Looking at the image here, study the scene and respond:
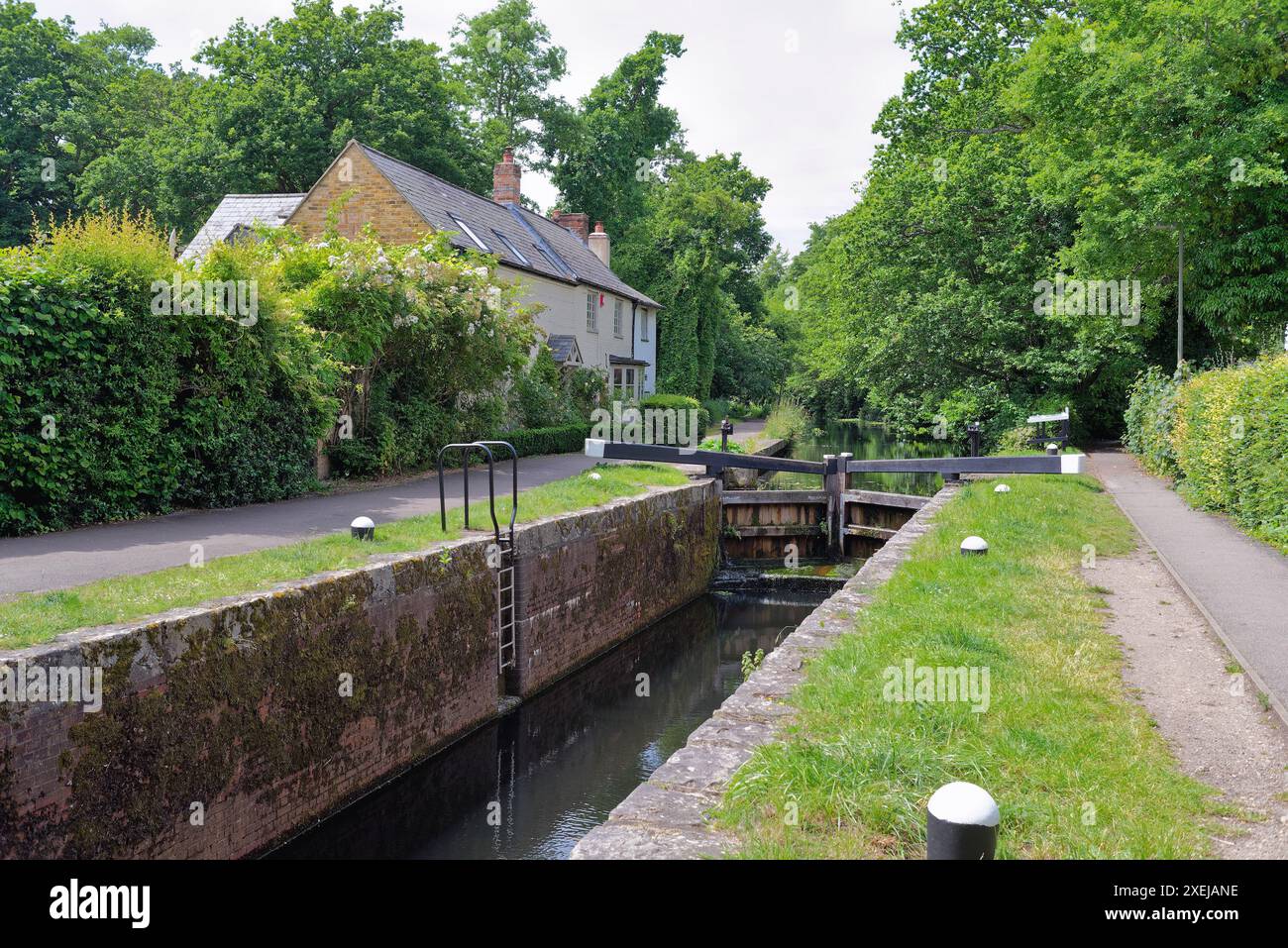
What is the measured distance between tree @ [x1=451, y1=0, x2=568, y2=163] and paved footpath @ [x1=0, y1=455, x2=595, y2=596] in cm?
4203

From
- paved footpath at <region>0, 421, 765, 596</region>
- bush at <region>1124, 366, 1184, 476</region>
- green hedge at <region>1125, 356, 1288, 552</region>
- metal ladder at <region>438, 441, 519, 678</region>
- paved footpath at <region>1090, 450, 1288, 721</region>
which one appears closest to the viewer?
paved footpath at <region>1090, 450, 1288, 721</region>

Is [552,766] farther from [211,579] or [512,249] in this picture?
[512,249]

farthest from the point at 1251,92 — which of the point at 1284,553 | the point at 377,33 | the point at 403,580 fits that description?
the point at 377,33

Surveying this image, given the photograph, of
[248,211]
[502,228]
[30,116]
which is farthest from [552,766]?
[30,116]

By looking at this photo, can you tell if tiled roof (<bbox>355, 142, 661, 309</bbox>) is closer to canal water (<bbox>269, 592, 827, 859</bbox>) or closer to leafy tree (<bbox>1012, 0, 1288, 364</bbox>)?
canal water (<bbox>269, 592, 827, 859</bbox>)

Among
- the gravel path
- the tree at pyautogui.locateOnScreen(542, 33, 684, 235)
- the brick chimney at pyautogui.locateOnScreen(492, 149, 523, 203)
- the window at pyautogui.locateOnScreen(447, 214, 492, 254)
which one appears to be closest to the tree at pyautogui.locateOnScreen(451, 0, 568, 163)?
the tree at pyautogui.locateOnScreen(542, 33, 684, 235)

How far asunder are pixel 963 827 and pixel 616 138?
1965 inches

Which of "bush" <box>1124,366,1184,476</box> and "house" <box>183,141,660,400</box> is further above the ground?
"house" <box>183,141,660,400</box>

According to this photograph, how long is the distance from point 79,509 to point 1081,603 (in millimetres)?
10292

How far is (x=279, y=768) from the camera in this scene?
24.5 ft

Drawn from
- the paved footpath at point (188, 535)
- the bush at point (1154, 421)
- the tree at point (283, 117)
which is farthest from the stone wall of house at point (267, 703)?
the tree at point (283, 117)

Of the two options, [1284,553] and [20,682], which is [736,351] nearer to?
[1284,553]

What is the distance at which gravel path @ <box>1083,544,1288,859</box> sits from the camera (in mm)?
4102

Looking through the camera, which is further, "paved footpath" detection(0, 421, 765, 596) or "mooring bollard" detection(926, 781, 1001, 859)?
"paved footpath" detection(0, 421, 765, 596)
